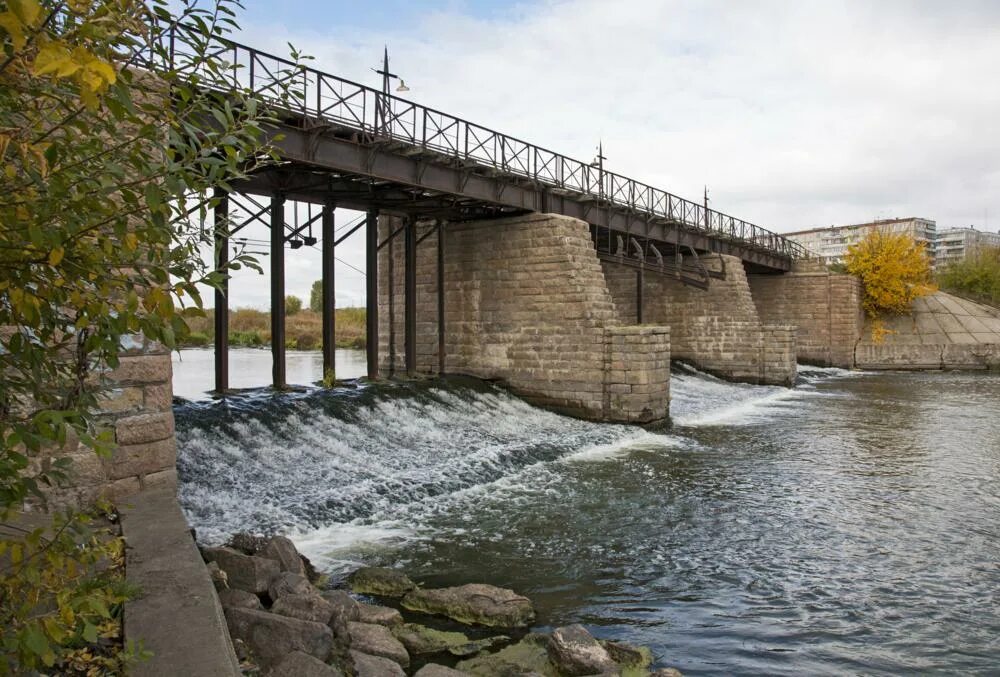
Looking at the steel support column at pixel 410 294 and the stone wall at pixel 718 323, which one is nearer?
the steel support column at pixel 410 294

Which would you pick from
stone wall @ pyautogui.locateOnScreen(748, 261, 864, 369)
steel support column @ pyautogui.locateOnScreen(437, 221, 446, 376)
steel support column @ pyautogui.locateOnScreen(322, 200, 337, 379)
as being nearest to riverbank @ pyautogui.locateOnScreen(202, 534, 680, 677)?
steel support column @ pyautogui.locateOnScreen(322, 200, 337, 379)

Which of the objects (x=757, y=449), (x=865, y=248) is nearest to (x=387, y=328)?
(x=757, y=449)

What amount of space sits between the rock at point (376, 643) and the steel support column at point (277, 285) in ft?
A: 31.4

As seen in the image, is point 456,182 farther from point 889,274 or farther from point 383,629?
point 889,274

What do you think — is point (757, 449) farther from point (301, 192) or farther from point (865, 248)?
point (865, 248)

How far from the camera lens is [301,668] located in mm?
4059

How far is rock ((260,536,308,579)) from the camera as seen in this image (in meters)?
6.13

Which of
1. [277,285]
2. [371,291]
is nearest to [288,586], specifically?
[277,285]

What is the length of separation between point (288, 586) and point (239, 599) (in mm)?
A: 499

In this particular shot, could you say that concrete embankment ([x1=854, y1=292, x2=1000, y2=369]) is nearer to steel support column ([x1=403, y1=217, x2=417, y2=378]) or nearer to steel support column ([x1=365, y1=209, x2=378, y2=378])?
steel support column ([x1=403, y1=217, x2=417, y2=378])

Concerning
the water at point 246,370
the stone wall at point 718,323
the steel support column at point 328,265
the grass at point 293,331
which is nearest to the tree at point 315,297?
the grass at point 293,331

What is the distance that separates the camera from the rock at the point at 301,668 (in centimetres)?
401

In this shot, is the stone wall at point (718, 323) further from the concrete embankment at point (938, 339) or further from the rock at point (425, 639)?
the rock at point (425, 639)

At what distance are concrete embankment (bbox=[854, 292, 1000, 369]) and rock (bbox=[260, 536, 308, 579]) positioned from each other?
38.9m
